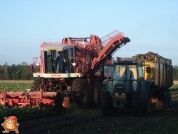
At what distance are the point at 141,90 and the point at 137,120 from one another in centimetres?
240

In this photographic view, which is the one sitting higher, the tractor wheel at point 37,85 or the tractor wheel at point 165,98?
the tractor wheel at point 37,85

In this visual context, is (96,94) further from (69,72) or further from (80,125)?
(80,125)

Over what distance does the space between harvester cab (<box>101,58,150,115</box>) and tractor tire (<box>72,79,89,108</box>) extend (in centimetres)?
288

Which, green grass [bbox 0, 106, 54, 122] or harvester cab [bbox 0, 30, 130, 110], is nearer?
green grass [bbox 0, 106, 54, 122]

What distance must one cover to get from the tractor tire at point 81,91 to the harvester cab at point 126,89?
2.88m

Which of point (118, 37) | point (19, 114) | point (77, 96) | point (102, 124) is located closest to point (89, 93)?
point (77, 96)

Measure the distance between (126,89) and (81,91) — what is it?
3.82 metres

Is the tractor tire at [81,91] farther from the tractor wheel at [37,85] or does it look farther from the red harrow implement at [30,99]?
the tractor wheel at [37,85]

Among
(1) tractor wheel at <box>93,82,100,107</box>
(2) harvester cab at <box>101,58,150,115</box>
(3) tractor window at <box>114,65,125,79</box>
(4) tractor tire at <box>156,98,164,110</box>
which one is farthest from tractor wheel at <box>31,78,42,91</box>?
(4) tractor tire at <box>156,98,164,110</box>

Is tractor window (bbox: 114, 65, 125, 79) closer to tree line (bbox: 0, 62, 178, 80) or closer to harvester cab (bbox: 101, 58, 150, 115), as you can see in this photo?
harvester cab (bbox: 101, 58, 150, 115)

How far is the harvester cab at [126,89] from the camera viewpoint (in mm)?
18266

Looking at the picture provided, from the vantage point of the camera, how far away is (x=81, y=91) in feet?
71.6

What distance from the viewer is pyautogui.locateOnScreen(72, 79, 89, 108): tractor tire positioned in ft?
71.0

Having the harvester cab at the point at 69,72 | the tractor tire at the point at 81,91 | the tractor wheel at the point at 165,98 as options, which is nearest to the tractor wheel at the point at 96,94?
the harvester cab at the point at 69,72
